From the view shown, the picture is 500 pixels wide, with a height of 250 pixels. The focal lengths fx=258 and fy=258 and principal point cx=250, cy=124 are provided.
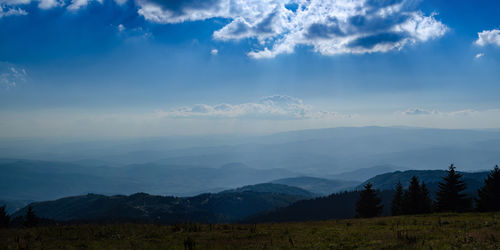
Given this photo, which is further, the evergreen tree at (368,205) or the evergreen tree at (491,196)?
the evergreen tree at (368,205)

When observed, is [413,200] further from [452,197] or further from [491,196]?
[491,196]

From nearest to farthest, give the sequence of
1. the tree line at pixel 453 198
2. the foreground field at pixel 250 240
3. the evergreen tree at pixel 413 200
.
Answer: the foreground field at pixel 250 240
the tree line at pixel 453 198
the evergreen tree at pixel 413 200

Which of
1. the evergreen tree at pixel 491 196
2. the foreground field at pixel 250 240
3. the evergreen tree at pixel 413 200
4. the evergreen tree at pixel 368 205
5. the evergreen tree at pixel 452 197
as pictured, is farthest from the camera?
the evergreen tree at pixel 368 205

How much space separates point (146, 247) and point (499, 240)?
57.2 ft

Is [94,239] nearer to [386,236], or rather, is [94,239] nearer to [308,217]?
[386,236]

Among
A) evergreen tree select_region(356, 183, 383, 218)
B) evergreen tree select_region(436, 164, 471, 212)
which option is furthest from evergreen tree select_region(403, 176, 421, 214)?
evergreen tree select_region(356, 183, 383, 218)

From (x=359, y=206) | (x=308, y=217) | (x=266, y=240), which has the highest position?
(x=266, y=240)

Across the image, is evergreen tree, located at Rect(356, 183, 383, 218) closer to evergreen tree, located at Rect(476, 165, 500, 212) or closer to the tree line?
the tree line

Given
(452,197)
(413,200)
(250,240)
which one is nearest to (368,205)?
(413,200)

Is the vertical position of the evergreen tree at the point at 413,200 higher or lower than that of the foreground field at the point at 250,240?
lower

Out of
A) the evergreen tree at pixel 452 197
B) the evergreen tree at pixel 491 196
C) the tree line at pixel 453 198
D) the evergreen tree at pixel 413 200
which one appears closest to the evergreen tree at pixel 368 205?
the tree line at pixel 453 198

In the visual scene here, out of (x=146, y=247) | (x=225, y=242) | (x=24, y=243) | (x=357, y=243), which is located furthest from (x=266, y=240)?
(x=24, y=243)

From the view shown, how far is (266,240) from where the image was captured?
15.7 meters

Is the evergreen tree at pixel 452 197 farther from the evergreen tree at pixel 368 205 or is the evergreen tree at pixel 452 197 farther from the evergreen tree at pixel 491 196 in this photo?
the evergreen tree at pixel 368 205
